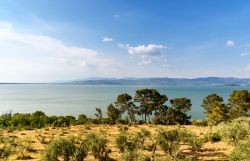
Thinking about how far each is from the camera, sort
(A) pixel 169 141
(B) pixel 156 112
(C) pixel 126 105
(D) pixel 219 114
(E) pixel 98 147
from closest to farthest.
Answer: (E) pixel 98 147
(A) pixel 169 141
(D) pixel 219 114
(B) pixel 156 112
(C) pixel 126 105

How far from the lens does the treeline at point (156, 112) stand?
45.7m

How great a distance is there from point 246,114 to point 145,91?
23.0 meters

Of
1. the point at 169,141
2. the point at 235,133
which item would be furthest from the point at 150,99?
the point at 169,141

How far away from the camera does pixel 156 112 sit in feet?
210

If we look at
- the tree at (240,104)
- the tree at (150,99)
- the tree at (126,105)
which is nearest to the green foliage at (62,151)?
the tree at (240,104)

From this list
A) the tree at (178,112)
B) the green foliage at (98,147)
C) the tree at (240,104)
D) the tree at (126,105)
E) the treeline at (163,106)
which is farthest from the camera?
the tree at (126,105)

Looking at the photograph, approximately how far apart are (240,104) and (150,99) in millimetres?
20636

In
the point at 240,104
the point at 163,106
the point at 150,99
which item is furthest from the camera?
the point at 150,99

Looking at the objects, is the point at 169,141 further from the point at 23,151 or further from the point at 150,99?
the point at 150,99

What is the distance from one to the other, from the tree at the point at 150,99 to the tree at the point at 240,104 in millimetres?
15657

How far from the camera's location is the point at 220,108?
48688 millimetres

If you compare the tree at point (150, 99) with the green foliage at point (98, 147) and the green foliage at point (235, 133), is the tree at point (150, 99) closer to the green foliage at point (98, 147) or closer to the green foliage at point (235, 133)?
the green foliage at point (235, 133)

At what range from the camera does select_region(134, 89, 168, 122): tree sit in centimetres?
6212

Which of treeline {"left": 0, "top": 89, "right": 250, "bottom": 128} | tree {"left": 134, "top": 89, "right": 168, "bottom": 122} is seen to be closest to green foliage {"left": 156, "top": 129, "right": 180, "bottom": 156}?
treeline {"left": 0, "top": 89, "right": 250, "bottom": 128}
